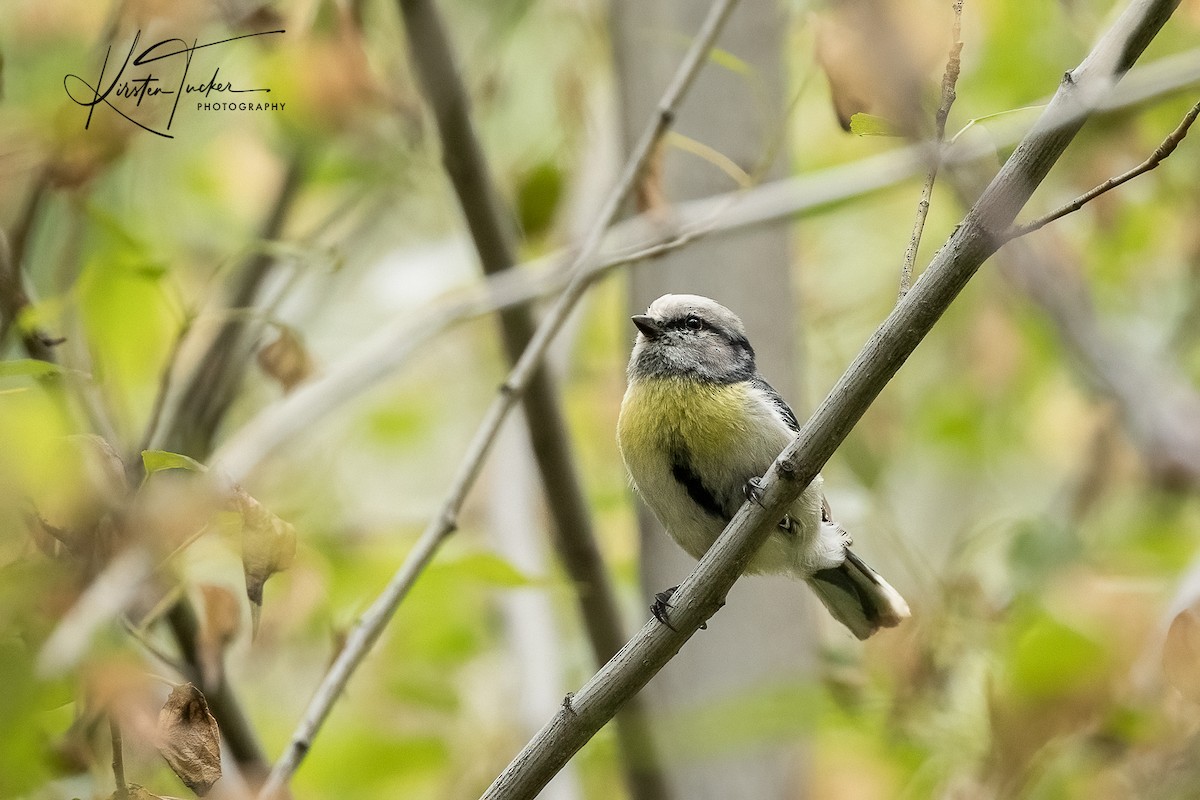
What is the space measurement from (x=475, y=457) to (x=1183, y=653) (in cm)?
146

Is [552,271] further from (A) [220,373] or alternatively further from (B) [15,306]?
(B) [15,306]

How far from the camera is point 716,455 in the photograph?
2.87 meters

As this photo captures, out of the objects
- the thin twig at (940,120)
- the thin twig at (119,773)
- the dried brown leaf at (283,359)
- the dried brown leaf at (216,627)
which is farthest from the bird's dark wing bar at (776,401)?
the thin twig at (119,773)

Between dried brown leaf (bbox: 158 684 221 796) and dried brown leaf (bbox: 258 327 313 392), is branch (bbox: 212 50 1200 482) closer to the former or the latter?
dried brown leaf (bbox: 258 327 313 392)

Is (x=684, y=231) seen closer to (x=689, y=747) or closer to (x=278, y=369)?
(x=278, y=369)

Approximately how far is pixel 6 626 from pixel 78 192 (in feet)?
3.95

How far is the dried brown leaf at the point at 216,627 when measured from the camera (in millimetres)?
2318

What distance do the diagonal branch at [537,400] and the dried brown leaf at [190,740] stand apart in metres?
1.33

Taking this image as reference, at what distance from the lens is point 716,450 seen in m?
2.87

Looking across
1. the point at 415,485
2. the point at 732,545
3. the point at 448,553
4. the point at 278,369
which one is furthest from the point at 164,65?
the point at 415,485

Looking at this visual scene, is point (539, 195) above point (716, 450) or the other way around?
above

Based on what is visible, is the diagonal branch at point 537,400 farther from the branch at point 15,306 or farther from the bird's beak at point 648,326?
the branch at point 15,306

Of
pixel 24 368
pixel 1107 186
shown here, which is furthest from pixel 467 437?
pixel 1107 186

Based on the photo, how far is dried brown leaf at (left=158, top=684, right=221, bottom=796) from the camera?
5.56 ft
